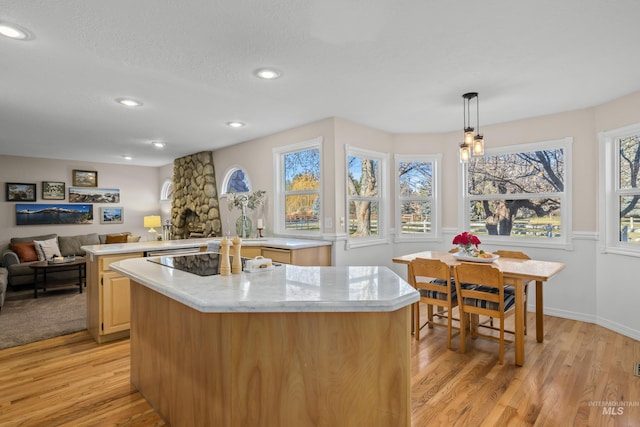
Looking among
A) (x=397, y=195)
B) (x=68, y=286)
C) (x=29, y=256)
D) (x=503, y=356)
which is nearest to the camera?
(x=503, y=356)

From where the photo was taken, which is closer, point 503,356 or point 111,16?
point 111,16

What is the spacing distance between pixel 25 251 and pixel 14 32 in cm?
530

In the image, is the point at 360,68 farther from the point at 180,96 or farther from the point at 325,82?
the point at 180,96

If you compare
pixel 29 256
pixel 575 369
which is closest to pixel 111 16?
pixel 575 369

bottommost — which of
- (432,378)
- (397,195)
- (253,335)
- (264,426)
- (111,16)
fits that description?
(432,378)

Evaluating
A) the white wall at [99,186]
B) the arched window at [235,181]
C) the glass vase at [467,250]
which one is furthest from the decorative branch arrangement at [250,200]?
the white wall at [99,186]

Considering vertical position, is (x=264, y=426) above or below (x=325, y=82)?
below

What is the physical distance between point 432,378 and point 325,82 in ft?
8.40

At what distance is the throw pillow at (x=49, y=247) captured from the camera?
6.02 m

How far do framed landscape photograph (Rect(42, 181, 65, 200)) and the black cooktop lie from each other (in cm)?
598

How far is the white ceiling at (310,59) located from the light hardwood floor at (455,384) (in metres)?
2.39

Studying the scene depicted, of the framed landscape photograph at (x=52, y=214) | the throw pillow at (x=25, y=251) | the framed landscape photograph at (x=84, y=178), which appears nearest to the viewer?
the throw pillow at (x=25, y=251)

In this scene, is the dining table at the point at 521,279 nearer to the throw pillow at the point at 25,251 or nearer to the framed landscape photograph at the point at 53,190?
the throw pillow at the point at 25,251

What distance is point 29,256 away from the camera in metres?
5.93
